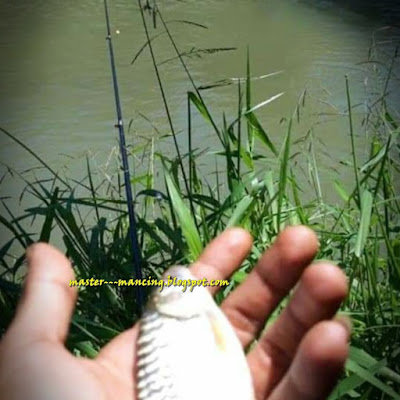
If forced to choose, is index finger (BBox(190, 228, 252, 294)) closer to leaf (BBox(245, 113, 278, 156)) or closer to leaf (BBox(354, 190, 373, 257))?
leaf (BBox(354, 190, 373, 257))

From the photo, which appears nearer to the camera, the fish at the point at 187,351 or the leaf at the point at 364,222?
the fish at the point at 187,351

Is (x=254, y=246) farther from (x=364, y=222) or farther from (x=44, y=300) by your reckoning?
(x=44, y=300)

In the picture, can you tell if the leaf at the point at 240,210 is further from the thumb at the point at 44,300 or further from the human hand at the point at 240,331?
the thumb at the point at 44,300

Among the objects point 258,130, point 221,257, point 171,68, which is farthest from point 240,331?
point 171,68

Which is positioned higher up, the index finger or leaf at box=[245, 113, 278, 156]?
leaf at box=[245, 113, 278, 156]

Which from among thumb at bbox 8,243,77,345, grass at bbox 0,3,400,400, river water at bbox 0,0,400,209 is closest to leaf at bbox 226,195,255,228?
grass at bbox 0,3,400,400

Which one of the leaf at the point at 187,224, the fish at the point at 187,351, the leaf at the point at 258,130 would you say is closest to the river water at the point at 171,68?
the leaf at the point at 258,130

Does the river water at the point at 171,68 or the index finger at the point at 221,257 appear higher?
the index finger at the point at 221,257

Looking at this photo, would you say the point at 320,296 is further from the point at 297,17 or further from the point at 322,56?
the point at 297,17

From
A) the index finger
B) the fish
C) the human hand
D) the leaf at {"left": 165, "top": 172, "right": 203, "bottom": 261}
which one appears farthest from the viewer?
the leaf at {"left": 165, "top": 172, "right": 203, "bottom": 261}
